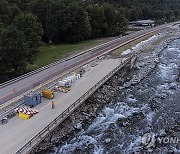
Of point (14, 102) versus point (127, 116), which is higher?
point (14, 102)

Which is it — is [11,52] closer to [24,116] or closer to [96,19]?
[24,116]

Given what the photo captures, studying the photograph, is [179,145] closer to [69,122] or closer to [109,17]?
[69,122]

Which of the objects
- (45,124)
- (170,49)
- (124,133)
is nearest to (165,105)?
(124,133)

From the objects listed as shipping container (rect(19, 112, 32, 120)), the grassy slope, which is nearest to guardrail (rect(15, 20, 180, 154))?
shipping container (rect(19, 112, 32, 120))

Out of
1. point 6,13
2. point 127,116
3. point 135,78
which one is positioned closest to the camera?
point 127,116

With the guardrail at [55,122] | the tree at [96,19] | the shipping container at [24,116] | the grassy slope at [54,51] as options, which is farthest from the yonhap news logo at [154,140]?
the tree at [96,19]

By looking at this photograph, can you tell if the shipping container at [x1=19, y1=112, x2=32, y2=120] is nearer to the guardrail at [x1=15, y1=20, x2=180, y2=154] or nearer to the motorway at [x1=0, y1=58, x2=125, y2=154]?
the motorway at [x1=0, y1=58, x2=125, y2=154]
